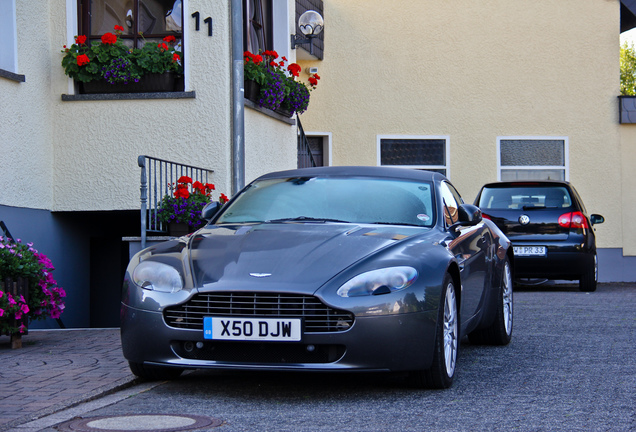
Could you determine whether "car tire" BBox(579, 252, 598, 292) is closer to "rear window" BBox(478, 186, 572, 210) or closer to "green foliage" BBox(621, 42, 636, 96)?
"rear window" BBox(478, 186, 572, 210)

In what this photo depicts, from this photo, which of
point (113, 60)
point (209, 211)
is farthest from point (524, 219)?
point (209, 211)

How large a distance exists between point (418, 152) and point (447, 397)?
46.1ft

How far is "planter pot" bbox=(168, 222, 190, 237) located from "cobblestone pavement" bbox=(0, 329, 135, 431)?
1.66 m

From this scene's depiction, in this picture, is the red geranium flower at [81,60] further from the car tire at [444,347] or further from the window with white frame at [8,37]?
the car tire at [444,347]

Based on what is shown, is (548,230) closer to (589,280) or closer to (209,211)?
(589,280)

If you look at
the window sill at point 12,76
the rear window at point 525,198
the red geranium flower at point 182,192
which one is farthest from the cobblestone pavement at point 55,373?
the rear window at point 525,198

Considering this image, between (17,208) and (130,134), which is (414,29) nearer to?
(130,134)

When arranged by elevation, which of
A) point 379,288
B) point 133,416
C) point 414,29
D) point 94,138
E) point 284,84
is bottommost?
point 133,416

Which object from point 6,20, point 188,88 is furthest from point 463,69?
point 6,20

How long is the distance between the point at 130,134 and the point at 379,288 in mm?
6515

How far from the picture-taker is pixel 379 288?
5.34 meters

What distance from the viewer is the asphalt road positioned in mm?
4758

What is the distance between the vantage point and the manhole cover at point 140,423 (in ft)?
15.1

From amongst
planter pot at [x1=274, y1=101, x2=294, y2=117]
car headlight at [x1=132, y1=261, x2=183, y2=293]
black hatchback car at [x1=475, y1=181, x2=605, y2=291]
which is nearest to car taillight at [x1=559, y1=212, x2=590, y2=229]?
black hatchback car at [x1=475, y1=181, x2=605, y2=291]
